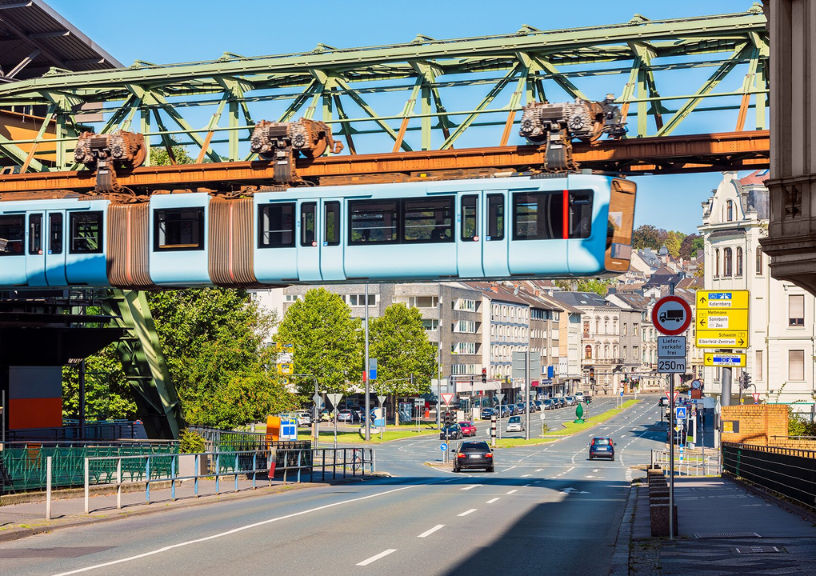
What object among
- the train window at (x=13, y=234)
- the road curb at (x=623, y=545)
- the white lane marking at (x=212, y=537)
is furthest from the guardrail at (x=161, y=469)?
the road curb at (x=623, y=545)

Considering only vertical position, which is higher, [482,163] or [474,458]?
[482,163]

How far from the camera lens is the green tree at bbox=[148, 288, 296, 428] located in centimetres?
5112

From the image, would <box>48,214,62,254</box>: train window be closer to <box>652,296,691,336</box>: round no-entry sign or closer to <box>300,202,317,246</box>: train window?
<box>300,202,317,246</box>: train window

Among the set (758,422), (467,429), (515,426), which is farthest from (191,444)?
(515,426)

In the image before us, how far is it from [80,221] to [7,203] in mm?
2271

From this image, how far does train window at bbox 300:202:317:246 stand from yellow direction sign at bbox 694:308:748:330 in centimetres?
1650

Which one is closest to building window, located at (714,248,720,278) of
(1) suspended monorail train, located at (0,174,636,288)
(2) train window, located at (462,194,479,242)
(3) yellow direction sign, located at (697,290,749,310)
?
(3) yellow direction sign, located at (697,290,749,310)

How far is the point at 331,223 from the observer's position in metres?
26.8

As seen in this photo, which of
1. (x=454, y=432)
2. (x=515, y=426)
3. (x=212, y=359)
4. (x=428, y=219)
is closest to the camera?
(x=428, y=219)

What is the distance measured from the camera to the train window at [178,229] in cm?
2841

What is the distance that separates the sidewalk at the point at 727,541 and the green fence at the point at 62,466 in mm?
12287

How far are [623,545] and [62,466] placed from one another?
14.9 meters

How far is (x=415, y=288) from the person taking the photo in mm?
127875

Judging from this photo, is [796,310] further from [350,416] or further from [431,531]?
[431,531]
